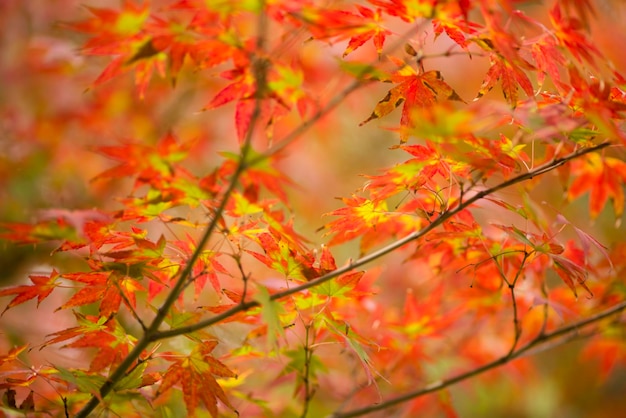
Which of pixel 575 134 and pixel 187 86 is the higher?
pixel 575 134

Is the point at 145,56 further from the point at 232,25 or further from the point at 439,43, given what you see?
the point at 439,43

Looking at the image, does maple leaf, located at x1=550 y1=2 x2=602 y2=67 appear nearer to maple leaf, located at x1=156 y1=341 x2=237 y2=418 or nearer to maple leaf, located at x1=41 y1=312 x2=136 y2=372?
maple leaf, located at x1=156 y1=341 x2=237 y2=418

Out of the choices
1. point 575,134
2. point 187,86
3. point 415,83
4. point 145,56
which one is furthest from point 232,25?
point 187,86

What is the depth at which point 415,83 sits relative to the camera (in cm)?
90

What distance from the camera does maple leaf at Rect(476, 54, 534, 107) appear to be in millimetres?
884

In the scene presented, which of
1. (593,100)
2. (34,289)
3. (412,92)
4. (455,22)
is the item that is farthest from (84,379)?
(593,100)

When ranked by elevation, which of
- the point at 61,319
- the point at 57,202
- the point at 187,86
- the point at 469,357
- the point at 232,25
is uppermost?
the point at 232,25

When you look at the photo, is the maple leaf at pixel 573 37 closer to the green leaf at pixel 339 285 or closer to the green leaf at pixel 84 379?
the green leaf at pixel 339 285

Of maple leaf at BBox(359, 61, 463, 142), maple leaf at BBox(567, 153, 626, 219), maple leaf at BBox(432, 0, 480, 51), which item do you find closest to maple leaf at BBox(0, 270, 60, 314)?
maple leaf at BBox(359, 61, 463, 142)

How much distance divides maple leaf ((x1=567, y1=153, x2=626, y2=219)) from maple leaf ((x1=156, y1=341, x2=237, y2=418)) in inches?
33.4

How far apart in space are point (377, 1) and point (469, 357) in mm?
1283

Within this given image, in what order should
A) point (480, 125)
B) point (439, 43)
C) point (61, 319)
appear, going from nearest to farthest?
1. point (480, 125)
2. point (61, 319)
3. point (439, 43)

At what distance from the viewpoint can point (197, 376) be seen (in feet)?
2.88

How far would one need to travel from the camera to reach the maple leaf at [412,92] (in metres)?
0.89
